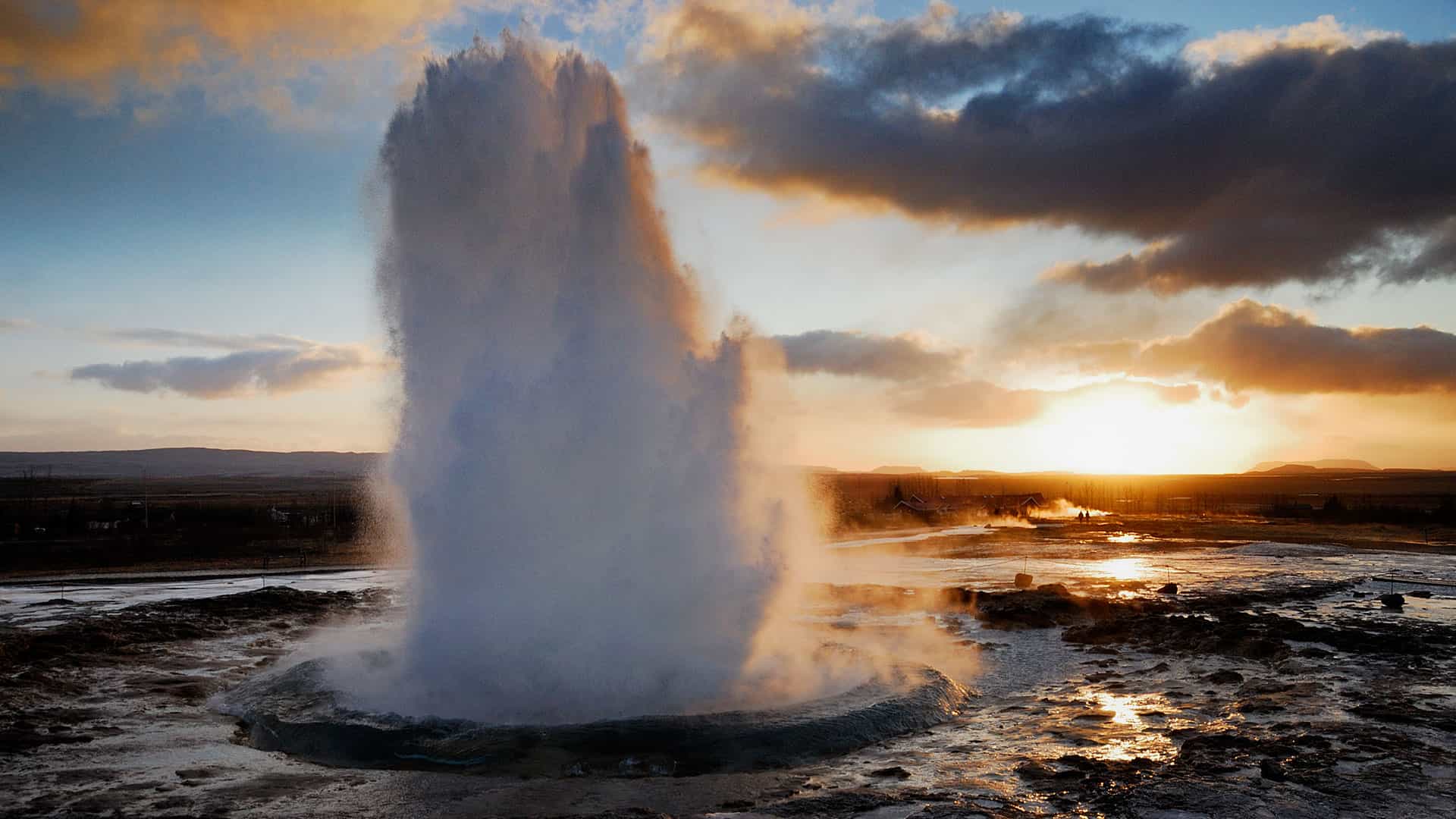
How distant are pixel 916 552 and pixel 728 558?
32978 millimetres

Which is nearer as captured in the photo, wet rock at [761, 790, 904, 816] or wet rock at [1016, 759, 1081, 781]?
wet rock at [761, 790, 904, 816]

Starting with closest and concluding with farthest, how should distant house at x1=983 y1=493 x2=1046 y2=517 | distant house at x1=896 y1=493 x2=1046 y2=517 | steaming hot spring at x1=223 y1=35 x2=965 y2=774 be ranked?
steaming hot spring at x1=223 y1=35 x2=965 y2=774 < distant house at x1=896 y1=493 x2=1046 y2=517 < distant house at x1=983 y1=493 x2=1046 y2=517

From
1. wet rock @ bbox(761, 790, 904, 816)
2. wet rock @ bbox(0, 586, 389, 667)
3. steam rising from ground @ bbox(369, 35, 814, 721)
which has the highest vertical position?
steam rising from ground @ bbox(369, 35, 814, 721)

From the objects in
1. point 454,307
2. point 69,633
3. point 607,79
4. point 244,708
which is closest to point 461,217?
point 454,307

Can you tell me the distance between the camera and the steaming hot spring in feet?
39.8

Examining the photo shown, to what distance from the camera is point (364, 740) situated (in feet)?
37.3

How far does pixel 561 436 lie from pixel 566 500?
1.01m

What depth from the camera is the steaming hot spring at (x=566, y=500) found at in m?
12.1

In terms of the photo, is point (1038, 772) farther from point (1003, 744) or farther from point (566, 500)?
point (566, 500)

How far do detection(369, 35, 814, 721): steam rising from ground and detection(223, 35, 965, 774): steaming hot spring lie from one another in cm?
4

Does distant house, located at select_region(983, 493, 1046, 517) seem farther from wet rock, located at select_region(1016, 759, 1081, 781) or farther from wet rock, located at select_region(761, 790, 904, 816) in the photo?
wet rock, located at select_region(761, 790, 904, 816)

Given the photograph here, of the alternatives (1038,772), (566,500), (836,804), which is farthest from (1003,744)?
(566,500)

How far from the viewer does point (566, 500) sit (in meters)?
14.1

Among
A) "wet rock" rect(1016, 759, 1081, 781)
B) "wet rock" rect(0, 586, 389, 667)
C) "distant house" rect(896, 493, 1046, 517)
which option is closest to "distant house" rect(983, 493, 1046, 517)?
"distant house" rect(896, 493, 1046, 517)
